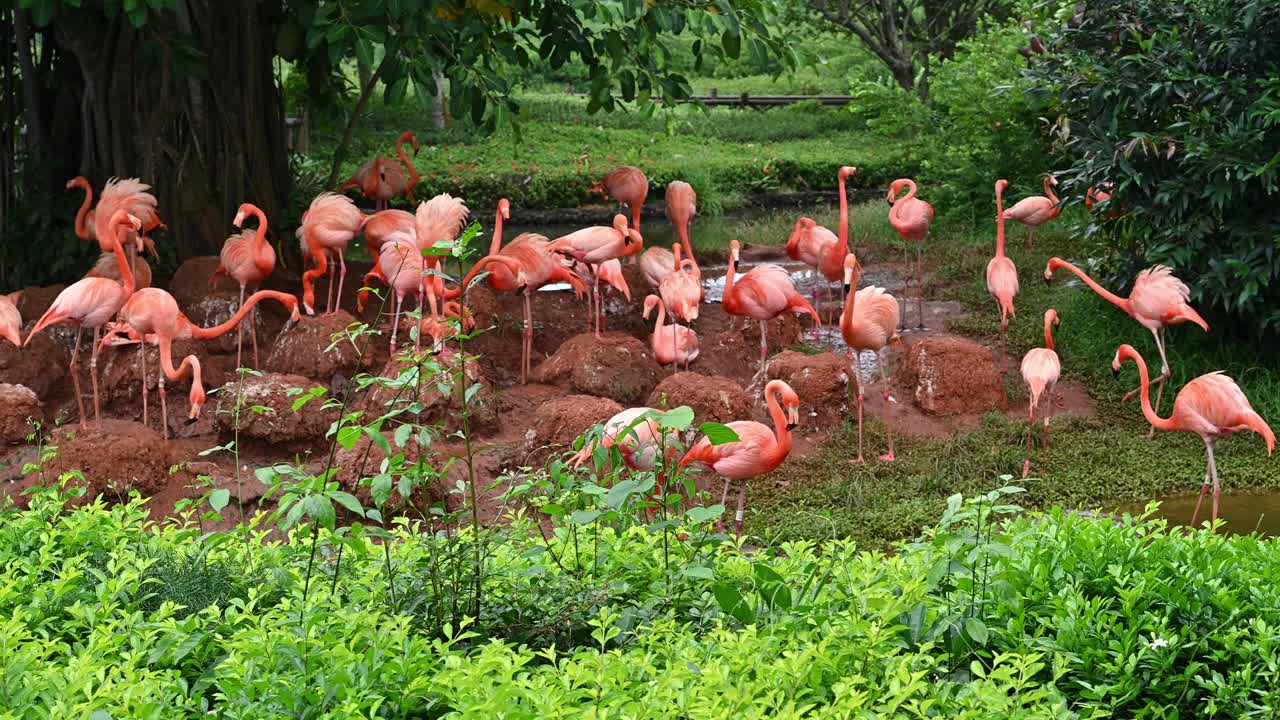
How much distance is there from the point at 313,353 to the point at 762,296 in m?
2.51

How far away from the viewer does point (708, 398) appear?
681 cm

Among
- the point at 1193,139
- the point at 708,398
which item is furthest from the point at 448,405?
the point at 1193,139

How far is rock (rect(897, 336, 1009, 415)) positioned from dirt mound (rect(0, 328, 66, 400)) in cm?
476

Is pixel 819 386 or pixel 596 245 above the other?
pixel 596 245

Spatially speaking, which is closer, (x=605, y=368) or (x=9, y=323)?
(x=9, y=323)

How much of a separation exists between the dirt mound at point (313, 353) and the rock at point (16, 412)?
3.95 feet

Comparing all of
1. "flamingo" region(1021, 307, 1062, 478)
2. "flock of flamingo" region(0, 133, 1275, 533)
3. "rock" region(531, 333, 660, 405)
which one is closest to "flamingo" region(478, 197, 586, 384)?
"flock of flamingo" region(0, 133, 1275, 533)

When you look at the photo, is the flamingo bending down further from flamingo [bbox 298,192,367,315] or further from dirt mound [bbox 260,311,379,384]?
dirt mound [bbox 260,311,379,384]

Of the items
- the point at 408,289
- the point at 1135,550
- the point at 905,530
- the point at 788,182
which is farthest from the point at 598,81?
the point at 788,182

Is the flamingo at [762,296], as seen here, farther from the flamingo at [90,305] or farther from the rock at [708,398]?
the flamingo at [90,305]

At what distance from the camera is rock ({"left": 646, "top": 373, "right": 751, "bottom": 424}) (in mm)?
6777

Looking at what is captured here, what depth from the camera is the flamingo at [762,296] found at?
7.45 metres

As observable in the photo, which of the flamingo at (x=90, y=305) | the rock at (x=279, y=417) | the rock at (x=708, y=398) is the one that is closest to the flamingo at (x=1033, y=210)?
the rock at (x=708, y=398)

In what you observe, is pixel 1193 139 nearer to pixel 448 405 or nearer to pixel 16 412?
pixel 448 405
